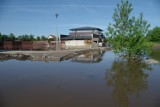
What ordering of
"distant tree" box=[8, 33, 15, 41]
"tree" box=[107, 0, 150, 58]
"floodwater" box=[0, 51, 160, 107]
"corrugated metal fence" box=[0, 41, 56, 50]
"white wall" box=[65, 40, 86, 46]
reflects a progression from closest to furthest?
"floodwater" box=[0, 51, 160, 107], "tree" box=[107, 0, 150, 58], "corrugated metal fence" box=[0, 41, 56, 50], "distant tree" box=[8, 33, 15, 41], "white wall" box=[65, 40, 86, 46]

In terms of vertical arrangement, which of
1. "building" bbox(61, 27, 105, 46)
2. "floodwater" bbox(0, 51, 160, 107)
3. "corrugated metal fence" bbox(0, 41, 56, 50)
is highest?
"building" bbox(61, 27, 105, 46)

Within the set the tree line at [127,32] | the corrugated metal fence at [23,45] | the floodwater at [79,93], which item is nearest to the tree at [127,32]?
the tree line at [127,32]

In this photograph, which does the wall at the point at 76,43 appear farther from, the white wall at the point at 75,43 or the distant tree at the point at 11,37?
the distant tree at the point at 11,37

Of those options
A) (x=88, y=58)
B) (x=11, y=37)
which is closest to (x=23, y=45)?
(x=11, y=37)

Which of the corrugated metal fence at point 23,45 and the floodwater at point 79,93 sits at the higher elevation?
the corrugated metal fence at point 23,45

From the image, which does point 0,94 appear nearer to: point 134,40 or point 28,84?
point 28,84

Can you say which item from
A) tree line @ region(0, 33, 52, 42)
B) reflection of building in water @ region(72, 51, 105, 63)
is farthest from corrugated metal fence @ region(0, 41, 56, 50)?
reflection of building in water @ region(72, 51, 105, 63)

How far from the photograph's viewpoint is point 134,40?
1617 cm

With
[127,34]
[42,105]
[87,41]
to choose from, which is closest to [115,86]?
[42,105]

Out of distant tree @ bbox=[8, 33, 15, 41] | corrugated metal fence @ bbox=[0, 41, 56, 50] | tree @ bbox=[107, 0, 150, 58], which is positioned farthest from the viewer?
distant tree @ bbox=[8, 33, 15, 41]

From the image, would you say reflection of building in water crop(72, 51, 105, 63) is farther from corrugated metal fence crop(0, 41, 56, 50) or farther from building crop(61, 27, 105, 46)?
building crop(61, 27, 105, 46)

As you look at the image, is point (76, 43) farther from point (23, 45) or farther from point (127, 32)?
point (127, 32)

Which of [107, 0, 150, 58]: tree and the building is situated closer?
[107, 0, 150, 58]: tree

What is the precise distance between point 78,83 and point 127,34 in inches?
359
